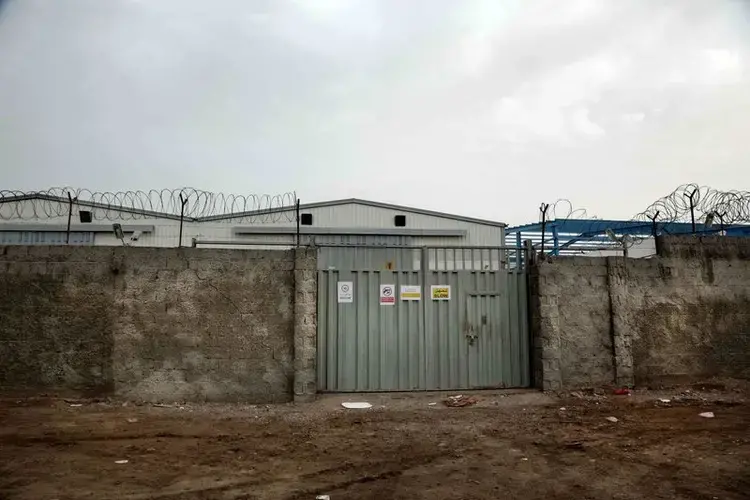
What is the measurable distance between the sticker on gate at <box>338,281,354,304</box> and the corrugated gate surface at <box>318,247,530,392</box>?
0.05 ft

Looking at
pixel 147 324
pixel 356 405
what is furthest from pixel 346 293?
pixel 147 324

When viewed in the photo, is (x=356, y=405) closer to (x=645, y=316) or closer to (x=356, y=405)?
(x=356, y=405)

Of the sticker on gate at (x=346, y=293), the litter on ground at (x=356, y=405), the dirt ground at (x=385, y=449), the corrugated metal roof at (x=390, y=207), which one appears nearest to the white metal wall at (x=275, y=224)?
the corrugated metal roof at (x=390, y=207)

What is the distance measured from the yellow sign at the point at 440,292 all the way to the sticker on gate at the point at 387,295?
0.58 metres

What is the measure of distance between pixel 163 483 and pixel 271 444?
1240mm

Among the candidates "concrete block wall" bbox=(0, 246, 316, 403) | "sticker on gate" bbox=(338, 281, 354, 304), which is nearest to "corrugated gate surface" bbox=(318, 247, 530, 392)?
"sticker on gate" bbox=(338, 281, 354, 304)

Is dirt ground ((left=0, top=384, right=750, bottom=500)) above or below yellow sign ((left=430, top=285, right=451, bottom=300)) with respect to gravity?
below

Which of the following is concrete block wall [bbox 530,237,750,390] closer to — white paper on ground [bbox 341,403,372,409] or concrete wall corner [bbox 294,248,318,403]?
white paper on ground [bbox 341,403,372,409]

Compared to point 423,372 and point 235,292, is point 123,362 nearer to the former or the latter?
point 235,292

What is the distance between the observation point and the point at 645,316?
7.84 metres

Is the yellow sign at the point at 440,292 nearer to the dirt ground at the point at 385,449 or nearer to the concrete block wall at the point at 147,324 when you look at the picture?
the dirt ground at the point at 385,449

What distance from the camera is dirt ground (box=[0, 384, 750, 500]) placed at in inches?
159

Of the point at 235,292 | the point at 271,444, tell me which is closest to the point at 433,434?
the point at 271,444

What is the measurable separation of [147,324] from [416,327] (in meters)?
3.64
